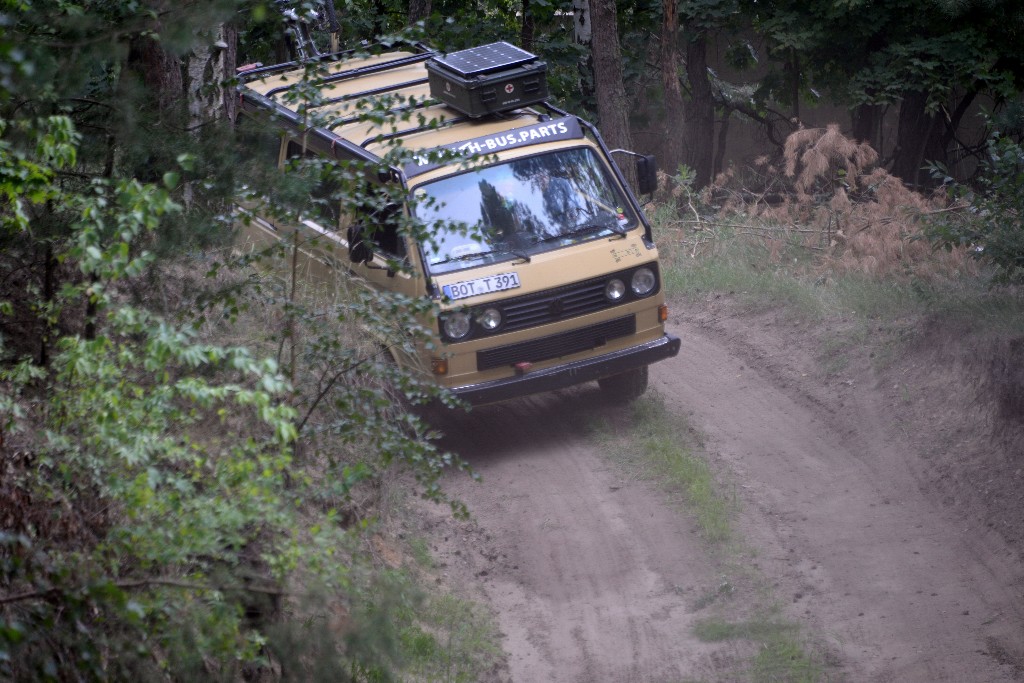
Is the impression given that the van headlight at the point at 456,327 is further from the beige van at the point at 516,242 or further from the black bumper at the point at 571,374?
the black bumper at the point at 571,374

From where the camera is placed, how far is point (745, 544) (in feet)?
23.9

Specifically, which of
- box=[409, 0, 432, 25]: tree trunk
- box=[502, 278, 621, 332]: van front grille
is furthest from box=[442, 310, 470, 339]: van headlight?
box=[409, 0, 432, 25]: tree trunk

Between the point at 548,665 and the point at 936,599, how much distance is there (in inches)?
92.2

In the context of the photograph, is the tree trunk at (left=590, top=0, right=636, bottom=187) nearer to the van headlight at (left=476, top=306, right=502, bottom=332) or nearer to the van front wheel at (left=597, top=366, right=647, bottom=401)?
the van front wheel at (left=597, top=366, right=647, bottom=401)

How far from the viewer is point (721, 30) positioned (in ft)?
63.8

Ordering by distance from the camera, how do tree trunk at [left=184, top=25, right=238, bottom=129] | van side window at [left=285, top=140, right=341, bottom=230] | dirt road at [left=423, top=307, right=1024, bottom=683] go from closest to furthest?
1. van side window at [left=285, top=140, right=341, bottom=230]
2. dirt road at [left=423, top=307, right=1024, bottom=683]
3. tree trunk at [left=184, top=25, right=238, bottom=129]

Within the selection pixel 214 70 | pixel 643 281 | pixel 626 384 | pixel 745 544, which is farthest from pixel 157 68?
pixel 745 544

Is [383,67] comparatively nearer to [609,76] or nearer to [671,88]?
[609,76]

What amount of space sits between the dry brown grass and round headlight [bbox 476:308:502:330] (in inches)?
203

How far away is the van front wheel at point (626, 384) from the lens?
374 inches

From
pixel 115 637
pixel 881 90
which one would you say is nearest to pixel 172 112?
pixel 115 637

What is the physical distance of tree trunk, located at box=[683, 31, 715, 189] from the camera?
1967 cm

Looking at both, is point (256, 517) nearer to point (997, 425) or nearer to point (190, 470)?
point (190, 470)

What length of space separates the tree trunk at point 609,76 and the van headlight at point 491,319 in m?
7.66
